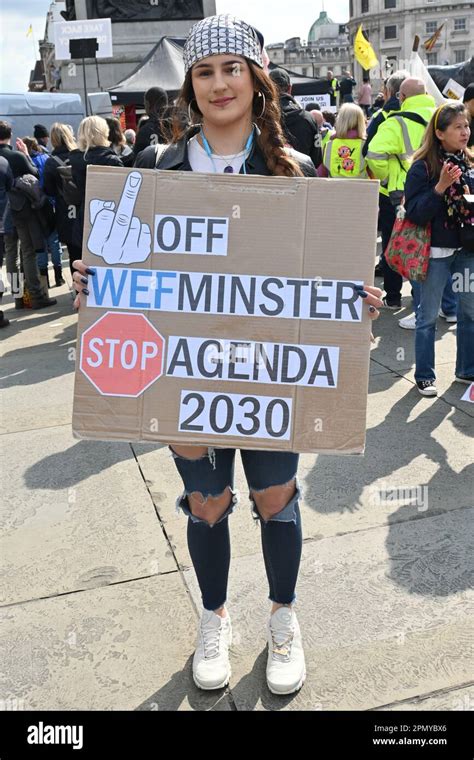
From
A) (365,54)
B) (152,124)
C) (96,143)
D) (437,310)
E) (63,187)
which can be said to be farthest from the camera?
(365,54)

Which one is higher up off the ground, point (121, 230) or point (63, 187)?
point (121, 230)

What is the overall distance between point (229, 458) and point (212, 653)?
675 millimetres

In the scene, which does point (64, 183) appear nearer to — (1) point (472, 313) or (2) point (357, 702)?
(1) point (472, 313)

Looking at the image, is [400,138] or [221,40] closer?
[221,40]

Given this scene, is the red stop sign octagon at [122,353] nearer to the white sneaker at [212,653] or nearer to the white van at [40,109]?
the white sneaker at [212,653]

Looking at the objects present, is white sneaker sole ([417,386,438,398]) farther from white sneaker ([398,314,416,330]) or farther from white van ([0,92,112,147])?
white van ([0,92,112,147])

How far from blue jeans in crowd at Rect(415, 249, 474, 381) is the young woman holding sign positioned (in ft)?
8.37

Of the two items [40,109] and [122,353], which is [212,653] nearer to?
[122,353]

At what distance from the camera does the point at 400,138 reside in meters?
6.14

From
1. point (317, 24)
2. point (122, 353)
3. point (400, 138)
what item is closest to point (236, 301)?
point (122, 353)

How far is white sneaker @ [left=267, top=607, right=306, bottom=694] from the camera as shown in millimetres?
2152

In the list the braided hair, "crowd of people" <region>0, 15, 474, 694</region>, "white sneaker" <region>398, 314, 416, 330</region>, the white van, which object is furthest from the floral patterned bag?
the white van

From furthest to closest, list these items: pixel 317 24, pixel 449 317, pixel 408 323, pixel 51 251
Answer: pixel 317 24 → pixel 51 251 → pixel 449 317 → pixel 408 323

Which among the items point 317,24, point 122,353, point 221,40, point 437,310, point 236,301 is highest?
point 317,24
